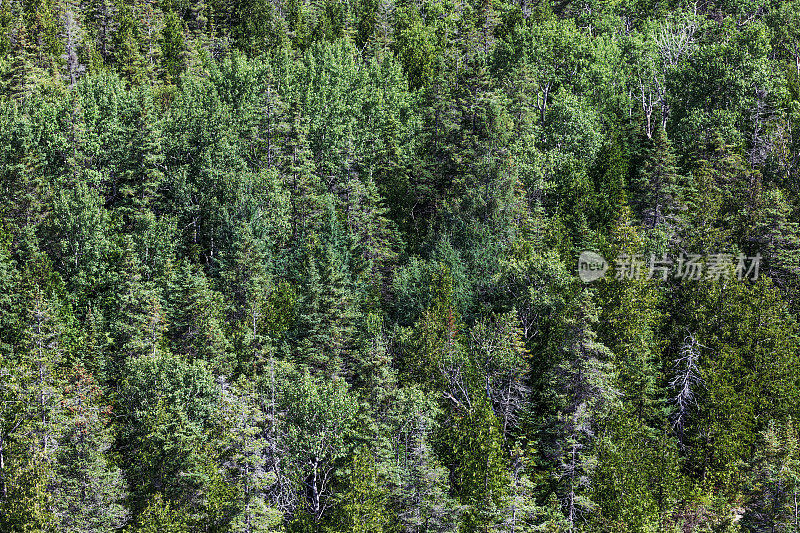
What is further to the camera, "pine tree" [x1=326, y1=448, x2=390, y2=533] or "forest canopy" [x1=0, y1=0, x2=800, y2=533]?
"forest canopy" [x1=0, y1=0, x2=800, y2=533]

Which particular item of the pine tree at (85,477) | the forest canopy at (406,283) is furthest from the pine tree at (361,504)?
the pine tree at (85,477)

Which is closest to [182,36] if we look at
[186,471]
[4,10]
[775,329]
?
[4,10]

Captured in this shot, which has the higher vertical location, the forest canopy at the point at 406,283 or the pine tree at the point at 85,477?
the forest canopy at the point at 406,283

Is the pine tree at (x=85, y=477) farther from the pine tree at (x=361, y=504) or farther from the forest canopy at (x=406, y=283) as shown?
the pine tree at (x=361, y=504)

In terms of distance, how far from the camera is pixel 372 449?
61812 millimetres

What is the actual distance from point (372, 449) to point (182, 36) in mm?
83178

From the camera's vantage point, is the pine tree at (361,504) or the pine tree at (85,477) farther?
the pine tree at (85,477)

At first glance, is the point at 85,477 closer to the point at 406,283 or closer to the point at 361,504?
the point at 361,504

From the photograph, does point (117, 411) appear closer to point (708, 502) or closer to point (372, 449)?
point (372, 449)

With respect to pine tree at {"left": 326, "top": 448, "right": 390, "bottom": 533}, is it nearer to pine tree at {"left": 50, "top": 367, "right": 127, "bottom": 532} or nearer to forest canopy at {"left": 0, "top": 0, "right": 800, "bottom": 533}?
forest canopy at {"left": 0, "top": 0, "right": 800, "bottom": 533}

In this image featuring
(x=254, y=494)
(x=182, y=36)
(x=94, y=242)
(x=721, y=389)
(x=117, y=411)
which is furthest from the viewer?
(x=182, y=36)

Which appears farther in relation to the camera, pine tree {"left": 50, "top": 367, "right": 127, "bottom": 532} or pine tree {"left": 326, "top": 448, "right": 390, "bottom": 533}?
pine tree {"left": 50, "top": 367, "right": 127, "bottom": 532}

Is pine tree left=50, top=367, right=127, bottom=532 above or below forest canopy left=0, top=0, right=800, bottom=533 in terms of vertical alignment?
below

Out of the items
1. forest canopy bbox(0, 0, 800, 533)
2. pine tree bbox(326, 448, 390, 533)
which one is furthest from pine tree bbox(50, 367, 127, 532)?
pine tree bbox(326, 448, 390, 533)
